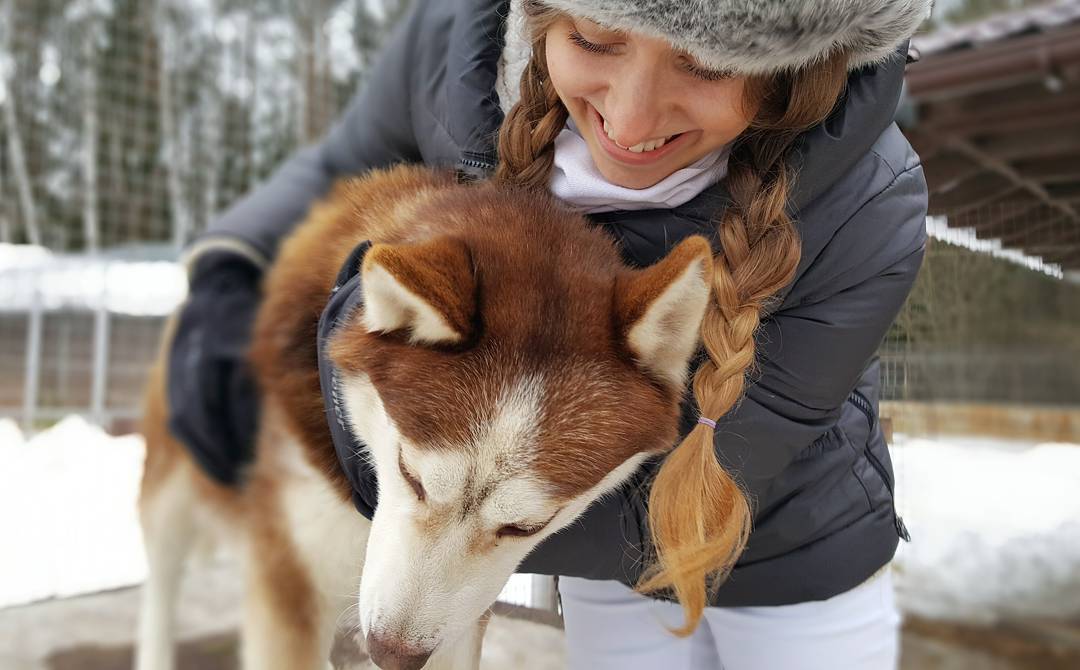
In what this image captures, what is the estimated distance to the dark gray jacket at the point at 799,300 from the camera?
2.32 feet

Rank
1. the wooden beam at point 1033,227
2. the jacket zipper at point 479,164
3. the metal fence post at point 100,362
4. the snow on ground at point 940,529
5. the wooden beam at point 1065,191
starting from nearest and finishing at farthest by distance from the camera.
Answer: the jacket zipper at point 479,164 < the wooden beam at point 1033,227 < the wooden beam at point 1065,191 < the snow on ground at point 940,529 < the metal fence post at point 100,362

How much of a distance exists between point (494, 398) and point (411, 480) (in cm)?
12

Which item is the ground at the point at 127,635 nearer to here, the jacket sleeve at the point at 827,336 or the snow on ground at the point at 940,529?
the snow on ground at the point at 940,529

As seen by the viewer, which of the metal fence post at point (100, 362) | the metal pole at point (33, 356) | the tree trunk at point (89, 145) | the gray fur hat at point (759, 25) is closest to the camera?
the gray fur hat at point (759, 25)

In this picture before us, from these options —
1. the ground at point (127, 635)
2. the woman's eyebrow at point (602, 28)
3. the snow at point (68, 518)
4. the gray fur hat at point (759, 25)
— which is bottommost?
the snow at point (68, 518)

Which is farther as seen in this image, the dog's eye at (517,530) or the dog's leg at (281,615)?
the dog's leg at (281,615)

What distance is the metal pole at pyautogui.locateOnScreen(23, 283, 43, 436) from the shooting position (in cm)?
347

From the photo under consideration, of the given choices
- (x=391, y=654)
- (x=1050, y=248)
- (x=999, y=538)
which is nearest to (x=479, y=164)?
(x=391, y=654)

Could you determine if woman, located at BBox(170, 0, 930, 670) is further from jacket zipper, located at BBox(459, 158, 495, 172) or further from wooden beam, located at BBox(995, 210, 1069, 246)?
wooden beam, located at BBox(995, 210, 1069, 246)

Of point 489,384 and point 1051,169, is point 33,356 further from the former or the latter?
point 1051,169

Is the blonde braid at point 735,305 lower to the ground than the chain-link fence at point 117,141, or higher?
higher

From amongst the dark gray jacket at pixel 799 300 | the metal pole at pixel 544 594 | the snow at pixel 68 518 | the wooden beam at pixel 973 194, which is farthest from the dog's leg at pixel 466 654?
the snow at pixel 68 518

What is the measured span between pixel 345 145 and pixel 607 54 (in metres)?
0.59

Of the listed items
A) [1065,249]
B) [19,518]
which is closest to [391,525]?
[1065,249]
